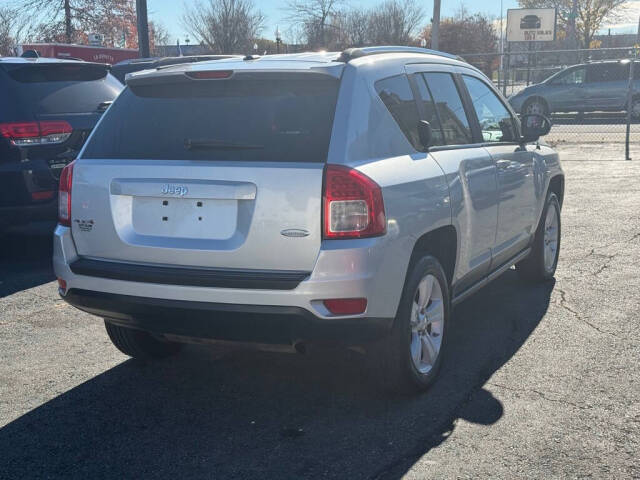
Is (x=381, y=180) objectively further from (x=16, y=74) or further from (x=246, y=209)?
(x=16, y=74)

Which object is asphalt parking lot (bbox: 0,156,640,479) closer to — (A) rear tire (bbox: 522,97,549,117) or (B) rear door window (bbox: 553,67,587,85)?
(A) rear tire (bbox: 522,97,549,117)

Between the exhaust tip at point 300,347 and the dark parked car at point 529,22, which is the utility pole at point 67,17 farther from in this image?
the exhaust tip at point 300,347

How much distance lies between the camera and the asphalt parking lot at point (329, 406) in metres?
3.43

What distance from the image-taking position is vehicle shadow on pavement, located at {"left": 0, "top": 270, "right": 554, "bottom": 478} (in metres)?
3.43

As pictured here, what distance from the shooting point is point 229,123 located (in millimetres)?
3807

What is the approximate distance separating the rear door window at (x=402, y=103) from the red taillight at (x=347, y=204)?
70 centimetres

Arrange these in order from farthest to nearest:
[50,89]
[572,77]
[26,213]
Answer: [572,77] → [50,89] → [26,213]

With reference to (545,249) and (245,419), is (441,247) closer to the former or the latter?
(245,419)

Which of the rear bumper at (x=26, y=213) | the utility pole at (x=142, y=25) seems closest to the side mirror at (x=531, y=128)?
→ the rear bumper at (x=26, y=213)

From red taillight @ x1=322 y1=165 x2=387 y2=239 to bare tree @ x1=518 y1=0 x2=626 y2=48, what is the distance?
55.5 m

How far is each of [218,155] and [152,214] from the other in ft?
1.40

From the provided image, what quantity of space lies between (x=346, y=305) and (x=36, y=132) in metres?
4.63

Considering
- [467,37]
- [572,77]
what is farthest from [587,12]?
[572,77]

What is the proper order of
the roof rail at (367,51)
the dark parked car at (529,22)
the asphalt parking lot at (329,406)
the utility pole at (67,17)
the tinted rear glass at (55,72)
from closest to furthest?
the asphalt parking lot at (329,406)
the roof rail at (367,51)
the tinted rear glass at (55,72)
the utility pole at (67,17)
the dark parked car at (529,22)
